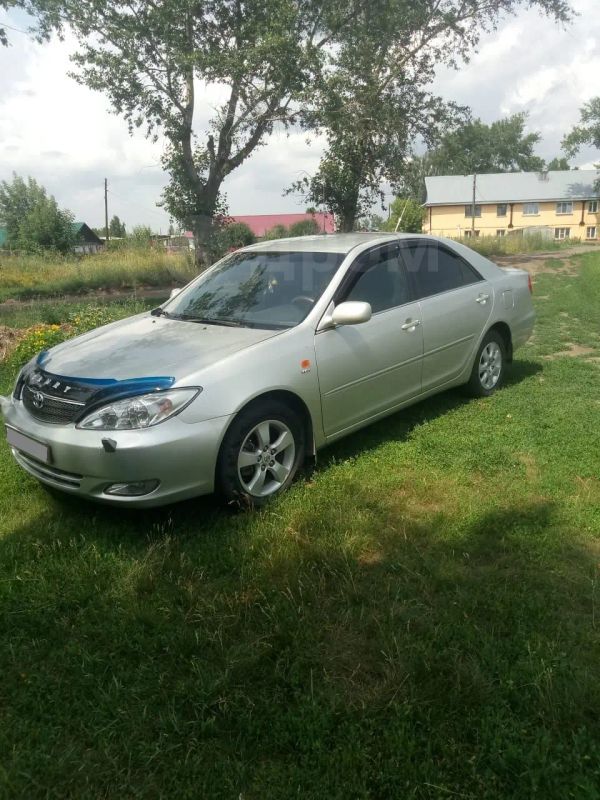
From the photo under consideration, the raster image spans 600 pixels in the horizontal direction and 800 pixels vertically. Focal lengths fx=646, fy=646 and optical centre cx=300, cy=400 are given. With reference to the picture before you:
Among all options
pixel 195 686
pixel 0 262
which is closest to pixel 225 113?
pixel 0 262

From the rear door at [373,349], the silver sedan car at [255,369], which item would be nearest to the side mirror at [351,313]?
the silver sedan car at [255,369]

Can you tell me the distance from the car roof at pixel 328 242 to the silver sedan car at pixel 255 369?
2cm

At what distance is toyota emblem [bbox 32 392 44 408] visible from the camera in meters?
3.71

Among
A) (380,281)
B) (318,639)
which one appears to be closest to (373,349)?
(380,281)

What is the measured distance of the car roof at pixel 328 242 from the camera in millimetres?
4852

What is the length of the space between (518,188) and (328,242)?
208 feet

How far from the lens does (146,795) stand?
201 cm

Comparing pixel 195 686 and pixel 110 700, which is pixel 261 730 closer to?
pixel 195 686

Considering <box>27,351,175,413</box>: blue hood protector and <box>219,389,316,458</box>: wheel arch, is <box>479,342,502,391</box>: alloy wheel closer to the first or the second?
<box>219,389,316,458</box>: wheel arch

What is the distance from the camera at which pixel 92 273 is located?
20000 millimetres

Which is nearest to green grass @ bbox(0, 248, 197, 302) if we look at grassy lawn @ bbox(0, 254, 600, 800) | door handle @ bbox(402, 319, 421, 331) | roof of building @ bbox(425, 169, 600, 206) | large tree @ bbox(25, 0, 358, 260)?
large tree @ bbox(25, 0, 358, 260)

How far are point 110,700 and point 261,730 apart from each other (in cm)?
58

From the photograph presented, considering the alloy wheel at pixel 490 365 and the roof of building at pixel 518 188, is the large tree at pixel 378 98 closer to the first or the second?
the alloy wheel at pixel 490 365

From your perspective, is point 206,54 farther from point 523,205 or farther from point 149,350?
point 523,205
